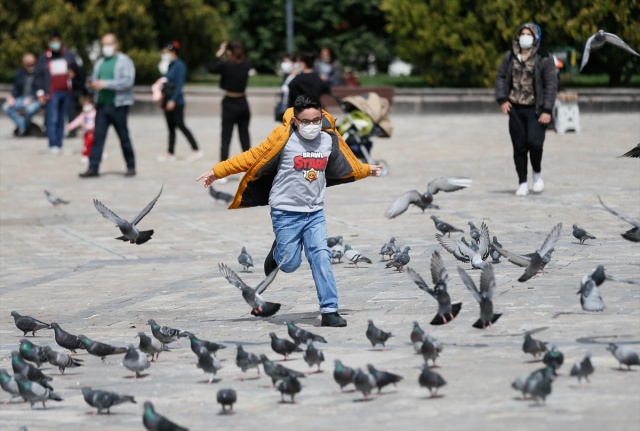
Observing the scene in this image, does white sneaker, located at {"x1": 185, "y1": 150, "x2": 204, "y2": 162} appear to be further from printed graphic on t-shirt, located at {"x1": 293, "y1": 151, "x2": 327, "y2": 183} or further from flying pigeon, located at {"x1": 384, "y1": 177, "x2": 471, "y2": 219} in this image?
printed graphic on t-shirt, located at {"x1": 293, "y1": 151, "x2": 327, "y2": 183}

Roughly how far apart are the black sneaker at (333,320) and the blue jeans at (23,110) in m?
19.4

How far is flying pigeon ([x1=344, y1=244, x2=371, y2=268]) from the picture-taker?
11.6 m

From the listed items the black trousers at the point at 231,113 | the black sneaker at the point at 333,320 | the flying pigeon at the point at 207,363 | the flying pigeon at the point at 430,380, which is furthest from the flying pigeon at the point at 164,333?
the black trousers at the point at 231,113

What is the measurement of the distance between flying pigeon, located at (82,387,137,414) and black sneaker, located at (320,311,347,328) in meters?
2.16

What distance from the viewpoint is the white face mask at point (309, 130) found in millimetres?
9000

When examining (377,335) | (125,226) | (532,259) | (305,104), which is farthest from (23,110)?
(377,335)

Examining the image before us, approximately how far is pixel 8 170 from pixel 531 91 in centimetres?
908

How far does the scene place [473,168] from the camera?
19359 millimetres

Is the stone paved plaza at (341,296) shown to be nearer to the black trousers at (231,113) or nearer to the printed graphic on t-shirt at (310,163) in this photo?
the black trousers at (231,113)

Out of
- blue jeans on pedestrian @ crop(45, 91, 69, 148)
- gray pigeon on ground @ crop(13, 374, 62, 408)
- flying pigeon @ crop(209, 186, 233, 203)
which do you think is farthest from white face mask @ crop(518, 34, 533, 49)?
blue jeans on pedestrian @ crop(45, 91, 69, 148)

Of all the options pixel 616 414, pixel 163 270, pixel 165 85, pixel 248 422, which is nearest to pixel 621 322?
pixel 616 414

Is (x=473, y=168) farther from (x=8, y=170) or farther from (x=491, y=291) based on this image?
(x=491, y=291)

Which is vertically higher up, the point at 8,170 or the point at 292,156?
the point at 292,156

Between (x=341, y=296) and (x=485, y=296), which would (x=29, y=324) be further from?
(x=485, y=296)
